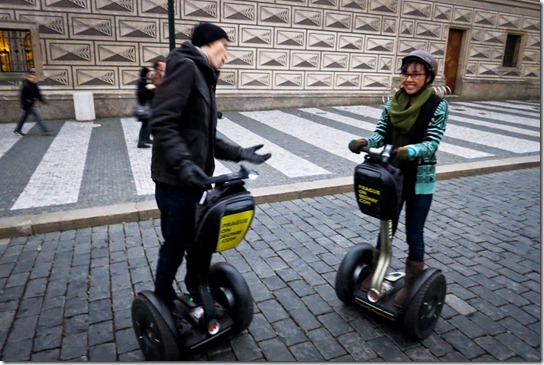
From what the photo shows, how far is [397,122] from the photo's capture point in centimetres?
294

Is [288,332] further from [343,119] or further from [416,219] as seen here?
[343,119]

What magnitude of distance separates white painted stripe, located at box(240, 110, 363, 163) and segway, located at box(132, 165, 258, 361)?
17.3 feet

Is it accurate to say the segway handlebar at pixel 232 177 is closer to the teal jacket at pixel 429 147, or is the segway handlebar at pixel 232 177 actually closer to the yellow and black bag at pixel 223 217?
the yellow and black bag at pixel 223 217

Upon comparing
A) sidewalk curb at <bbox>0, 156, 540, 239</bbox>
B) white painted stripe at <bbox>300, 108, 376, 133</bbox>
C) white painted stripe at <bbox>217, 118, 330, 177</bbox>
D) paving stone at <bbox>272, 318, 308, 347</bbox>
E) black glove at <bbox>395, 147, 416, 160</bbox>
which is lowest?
paving stone at <bbox>272, 318, 308, 347</bbox>

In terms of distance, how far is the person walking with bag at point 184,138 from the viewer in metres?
2.22

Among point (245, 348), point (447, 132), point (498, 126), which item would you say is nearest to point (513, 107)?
point (498, 126)

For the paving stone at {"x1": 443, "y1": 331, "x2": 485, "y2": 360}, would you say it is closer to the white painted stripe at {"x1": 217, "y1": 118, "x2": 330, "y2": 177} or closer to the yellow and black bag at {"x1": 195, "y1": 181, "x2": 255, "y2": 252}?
the yellow and black bag at {"x1": 195, "y1": 181, "x2": 255, "y2": 252}

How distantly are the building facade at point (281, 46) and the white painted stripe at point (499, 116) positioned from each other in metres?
2.43

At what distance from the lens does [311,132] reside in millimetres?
10227

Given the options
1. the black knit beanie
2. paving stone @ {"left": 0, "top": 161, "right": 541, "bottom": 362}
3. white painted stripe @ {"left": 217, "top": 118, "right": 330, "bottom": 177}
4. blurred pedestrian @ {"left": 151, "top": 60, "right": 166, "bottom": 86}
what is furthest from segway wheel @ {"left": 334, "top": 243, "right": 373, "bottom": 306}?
blurred pedestrian @ {"left": 151, "top": 60, "right": 166, "bottom": 86}

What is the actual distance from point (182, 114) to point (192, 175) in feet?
1.20

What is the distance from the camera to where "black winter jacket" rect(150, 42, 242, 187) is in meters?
2.22

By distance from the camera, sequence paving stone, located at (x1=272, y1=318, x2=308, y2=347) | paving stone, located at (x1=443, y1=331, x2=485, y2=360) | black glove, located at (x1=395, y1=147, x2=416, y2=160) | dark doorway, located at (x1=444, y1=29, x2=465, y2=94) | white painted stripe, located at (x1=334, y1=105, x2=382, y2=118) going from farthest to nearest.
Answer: dark doorway, located at (x1=444, y1=29, x2=465, y2=94) < white painted stripe, located at (x1=334, y1=105, x2=382, y2=118) < paving stone, located at (x1=272, y1=318, x2=308, y2=347) < paving stone, located at (x1=443, y1=331, x2=485, y2=360) < black glove, located at (x1=395, y1=147, x2=416, y2=160)

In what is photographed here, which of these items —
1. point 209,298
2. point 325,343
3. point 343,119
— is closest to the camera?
point 209,298
